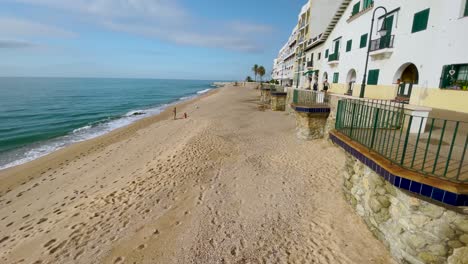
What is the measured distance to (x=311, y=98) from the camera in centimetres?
1473

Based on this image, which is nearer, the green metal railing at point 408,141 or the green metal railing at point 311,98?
the green metal railing at point 408,141

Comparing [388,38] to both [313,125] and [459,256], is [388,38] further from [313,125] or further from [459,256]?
[459,256]

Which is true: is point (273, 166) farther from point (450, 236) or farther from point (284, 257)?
point (450, 236)

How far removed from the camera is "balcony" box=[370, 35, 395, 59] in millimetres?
14969

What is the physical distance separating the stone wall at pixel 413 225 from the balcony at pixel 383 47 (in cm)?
1436

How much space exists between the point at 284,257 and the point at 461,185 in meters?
3.21

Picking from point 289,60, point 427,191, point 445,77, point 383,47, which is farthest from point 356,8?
point 289,60

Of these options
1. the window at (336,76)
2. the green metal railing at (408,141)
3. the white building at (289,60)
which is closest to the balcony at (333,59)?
the window at (336,76)

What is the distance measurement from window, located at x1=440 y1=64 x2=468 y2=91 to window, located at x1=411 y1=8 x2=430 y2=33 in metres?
3.15

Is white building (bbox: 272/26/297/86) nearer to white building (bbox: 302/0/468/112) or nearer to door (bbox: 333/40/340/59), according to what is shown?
door (bbox: 333/40/340/59)

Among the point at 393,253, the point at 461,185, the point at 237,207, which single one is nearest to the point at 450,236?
the point at 461,185

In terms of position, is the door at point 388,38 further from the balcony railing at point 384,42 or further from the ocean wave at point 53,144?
the ocean wave at point 53,144

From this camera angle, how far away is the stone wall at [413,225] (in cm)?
313

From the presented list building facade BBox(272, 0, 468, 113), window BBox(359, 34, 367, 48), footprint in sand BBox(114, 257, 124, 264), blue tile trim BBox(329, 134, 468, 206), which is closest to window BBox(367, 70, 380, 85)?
building facade BBox(272, 0, 468, 113)
